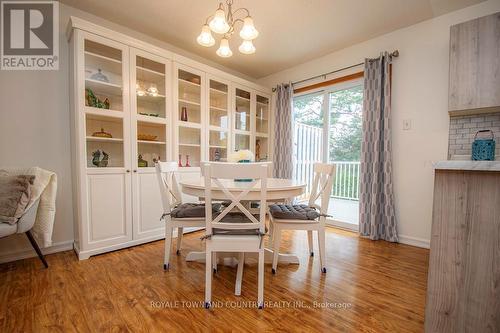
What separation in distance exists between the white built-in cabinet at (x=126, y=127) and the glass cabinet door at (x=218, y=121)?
0.11 meters

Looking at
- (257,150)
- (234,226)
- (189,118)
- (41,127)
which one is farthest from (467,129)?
(41,127)

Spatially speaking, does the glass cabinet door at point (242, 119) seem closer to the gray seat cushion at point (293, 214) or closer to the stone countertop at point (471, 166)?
the gray seat cushion at point (293, 214)

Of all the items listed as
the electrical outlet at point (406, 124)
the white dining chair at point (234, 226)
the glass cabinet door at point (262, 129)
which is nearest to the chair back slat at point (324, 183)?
the white dining chair at point (234, 226)

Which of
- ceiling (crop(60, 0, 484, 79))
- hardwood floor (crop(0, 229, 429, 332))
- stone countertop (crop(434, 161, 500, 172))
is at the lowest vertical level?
hardwood floor (crop(0, 229, 429, 332))

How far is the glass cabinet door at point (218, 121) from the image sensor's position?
10.6 ft

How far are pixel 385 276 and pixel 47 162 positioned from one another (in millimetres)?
3280

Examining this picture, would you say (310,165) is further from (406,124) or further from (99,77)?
(99,77)

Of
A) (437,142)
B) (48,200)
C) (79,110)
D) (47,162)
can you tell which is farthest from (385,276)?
(47,162)

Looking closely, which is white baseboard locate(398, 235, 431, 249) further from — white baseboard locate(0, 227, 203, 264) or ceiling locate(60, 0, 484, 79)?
white baseboard locate(0, 227, 203, 264)

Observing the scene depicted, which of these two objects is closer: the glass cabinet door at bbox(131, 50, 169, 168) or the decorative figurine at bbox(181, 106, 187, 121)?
the glass cabinet door at bbox(131, 50, 169, 168)

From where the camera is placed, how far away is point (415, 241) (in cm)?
252

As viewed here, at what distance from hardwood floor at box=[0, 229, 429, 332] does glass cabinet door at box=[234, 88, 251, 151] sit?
2.03 meters

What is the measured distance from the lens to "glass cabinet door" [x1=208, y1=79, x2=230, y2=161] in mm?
3227

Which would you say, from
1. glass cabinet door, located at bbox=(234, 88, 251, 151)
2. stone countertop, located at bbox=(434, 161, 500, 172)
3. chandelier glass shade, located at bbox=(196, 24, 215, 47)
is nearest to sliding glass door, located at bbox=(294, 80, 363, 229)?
glass cabinet door, located at bbox=(234, 88, 251, 151)
